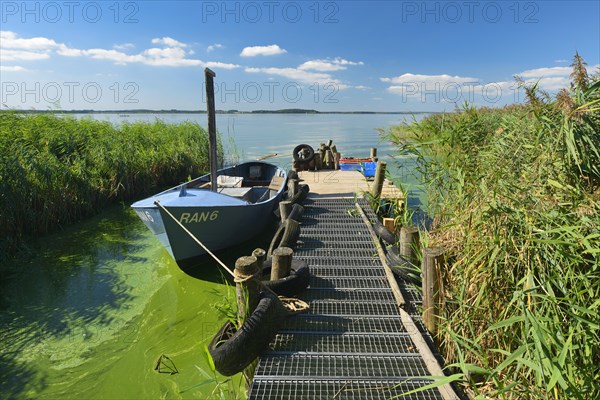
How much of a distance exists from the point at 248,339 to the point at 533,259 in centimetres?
243

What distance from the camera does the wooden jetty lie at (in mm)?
2717

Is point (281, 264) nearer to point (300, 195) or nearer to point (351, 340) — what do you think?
point (351, 340)

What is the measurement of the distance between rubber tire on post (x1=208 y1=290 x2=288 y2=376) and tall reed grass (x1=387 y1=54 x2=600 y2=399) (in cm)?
161

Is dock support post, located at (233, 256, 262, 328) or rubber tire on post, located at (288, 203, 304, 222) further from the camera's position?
rubber tire on post, located at (288, 203, 304, 222)

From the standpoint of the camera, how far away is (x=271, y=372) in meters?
2.92

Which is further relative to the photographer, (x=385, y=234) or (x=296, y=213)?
(x=296, y=213)

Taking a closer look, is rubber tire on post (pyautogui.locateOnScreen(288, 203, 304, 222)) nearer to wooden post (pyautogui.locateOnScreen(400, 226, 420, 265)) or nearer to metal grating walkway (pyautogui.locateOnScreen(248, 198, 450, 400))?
metal grating walkway (pyautogui.locateOnScreen(248, 198, 450, 400))

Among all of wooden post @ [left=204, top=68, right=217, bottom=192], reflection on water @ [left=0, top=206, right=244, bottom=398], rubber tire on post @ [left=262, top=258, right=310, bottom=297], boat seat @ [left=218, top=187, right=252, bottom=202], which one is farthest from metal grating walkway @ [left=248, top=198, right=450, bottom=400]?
wooden post @ [left=204, top=68, right=217, bottom=192]

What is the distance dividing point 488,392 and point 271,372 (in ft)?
5.79

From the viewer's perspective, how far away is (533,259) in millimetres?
2410

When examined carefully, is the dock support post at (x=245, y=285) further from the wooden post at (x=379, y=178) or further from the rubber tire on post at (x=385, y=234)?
the wooden post at (x=379, y=178)

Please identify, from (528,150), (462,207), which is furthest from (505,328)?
(528,150)

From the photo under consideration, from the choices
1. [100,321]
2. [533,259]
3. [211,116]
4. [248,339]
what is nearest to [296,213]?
[211,116]

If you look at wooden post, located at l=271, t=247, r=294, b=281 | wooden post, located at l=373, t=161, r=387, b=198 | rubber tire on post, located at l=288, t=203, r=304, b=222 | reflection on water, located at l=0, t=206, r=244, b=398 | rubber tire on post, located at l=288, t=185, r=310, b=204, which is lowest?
reflection on water, located at l=0, t=206, r=244, b=398
